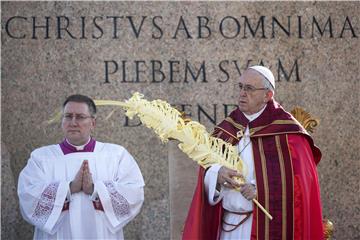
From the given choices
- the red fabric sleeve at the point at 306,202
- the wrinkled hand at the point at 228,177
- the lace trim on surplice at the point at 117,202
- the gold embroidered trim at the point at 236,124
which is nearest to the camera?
the wrinkled hand at the point at 228,177

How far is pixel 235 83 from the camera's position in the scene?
10539 mm

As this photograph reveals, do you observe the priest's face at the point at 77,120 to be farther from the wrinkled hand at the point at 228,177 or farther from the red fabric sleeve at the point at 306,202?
the red fabric sleeve at the point at 306,202

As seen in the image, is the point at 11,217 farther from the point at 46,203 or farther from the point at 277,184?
the point at 277,184

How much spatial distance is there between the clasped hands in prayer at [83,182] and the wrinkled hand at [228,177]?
1114mm

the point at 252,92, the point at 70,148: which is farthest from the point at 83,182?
the point at 252,92

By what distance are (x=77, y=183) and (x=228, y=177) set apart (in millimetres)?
1303

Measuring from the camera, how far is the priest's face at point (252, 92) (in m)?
8.41

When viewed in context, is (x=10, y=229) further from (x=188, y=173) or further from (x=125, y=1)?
(x=125, y=1)

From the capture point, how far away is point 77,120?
8.86 metres

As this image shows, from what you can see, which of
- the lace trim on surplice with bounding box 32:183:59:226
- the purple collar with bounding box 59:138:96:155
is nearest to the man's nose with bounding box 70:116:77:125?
the purple collar with bounding box 59:138:96:155

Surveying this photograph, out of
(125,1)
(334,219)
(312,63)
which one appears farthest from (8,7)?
(334,219)

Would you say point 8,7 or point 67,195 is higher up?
point 8,7

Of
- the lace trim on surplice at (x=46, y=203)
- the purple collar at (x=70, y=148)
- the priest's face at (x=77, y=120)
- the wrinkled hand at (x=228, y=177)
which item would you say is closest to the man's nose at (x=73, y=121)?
the priest's face at (x=77, y=120)

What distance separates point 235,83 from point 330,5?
1.20 meters
